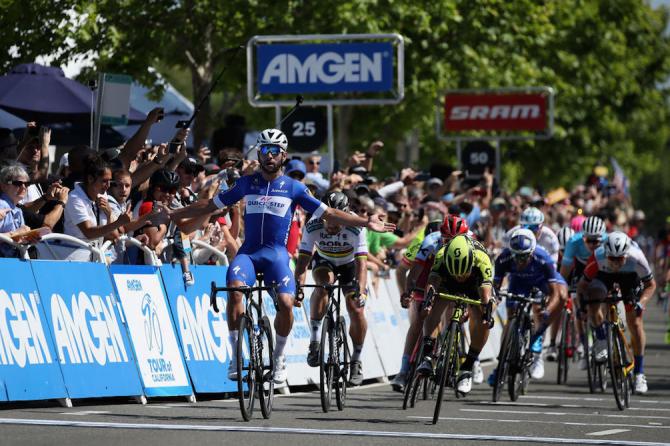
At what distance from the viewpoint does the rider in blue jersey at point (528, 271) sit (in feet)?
58.8

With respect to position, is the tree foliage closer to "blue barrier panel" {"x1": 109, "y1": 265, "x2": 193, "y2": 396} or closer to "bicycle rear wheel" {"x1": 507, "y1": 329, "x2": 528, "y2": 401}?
"blue barrier panel" {"x1": 109, "y1": 265, "x2": 193, "y2": 396}

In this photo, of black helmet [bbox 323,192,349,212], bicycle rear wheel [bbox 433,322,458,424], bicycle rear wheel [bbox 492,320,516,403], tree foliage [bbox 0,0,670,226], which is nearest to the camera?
bicycle rear wheel [bbox 433,322,458,424]

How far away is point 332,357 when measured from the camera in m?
14.9

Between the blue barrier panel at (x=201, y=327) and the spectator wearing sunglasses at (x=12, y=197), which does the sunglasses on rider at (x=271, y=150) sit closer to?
the blue barrier panel at (x=201, y=327)

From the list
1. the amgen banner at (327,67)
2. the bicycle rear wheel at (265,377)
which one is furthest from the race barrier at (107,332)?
the amgen banner at (327,67)

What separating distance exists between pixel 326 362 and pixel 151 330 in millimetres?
1491

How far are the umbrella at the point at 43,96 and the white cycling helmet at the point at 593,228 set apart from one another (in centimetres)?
601

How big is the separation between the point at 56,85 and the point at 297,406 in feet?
16.2

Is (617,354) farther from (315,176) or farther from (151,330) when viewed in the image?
(151,330)

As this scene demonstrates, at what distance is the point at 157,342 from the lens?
1491 centimetres

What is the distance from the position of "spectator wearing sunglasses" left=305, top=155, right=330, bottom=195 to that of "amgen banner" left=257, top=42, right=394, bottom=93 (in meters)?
0.82

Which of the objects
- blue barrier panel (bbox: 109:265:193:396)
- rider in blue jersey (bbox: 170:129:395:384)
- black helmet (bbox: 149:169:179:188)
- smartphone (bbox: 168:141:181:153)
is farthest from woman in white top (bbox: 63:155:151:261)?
smartphone (bbox: 168:141:181:153)

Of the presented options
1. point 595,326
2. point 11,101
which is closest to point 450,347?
point 595,326

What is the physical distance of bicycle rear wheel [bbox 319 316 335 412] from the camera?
1459 centimetres
